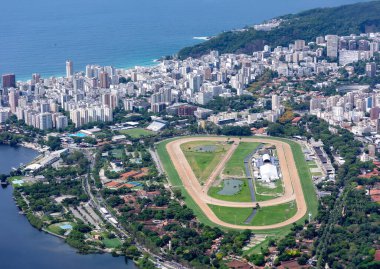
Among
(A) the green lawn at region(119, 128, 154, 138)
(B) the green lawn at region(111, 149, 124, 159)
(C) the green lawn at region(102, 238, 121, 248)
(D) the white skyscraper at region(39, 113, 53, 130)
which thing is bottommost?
(C) the green lawn at region(102, 238, 121, 248)

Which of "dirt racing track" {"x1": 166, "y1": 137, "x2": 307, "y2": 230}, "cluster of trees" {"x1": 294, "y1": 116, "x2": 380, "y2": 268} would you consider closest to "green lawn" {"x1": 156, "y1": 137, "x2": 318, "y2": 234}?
"dirt racing track" {"x1": 166, "y1": 137, "x2": 307, "y2": 230}

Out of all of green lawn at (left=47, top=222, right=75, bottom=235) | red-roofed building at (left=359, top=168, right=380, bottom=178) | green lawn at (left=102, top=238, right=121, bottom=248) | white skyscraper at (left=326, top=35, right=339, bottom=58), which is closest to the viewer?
green lawn at (left=102, top=238, right=121, bottom=248)

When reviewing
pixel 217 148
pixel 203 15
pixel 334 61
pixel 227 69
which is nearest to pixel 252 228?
pixel 217 148

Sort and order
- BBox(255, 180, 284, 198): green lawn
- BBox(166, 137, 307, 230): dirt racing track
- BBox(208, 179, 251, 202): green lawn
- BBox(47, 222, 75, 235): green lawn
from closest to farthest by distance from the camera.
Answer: BBox(47, 222, 75, 235): green lawn → BBox(166, 137, 307, 230): dirt racing track → BBox(208, 179, 251, 202): green lawn → BBox(255, 180, 284, 198): green lawn

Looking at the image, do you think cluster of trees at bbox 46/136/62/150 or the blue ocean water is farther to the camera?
the blue ocean water

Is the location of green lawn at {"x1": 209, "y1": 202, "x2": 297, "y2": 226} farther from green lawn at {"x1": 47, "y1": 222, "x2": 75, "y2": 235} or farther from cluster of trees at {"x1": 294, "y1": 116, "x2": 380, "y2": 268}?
green lawn at {"x1": 47, "y1": 222, "x2": 75, "y2": 235}

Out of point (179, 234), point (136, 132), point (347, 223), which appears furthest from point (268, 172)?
point (136, 132)

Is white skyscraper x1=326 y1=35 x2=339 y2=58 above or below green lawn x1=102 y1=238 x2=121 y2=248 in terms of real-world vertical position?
above
